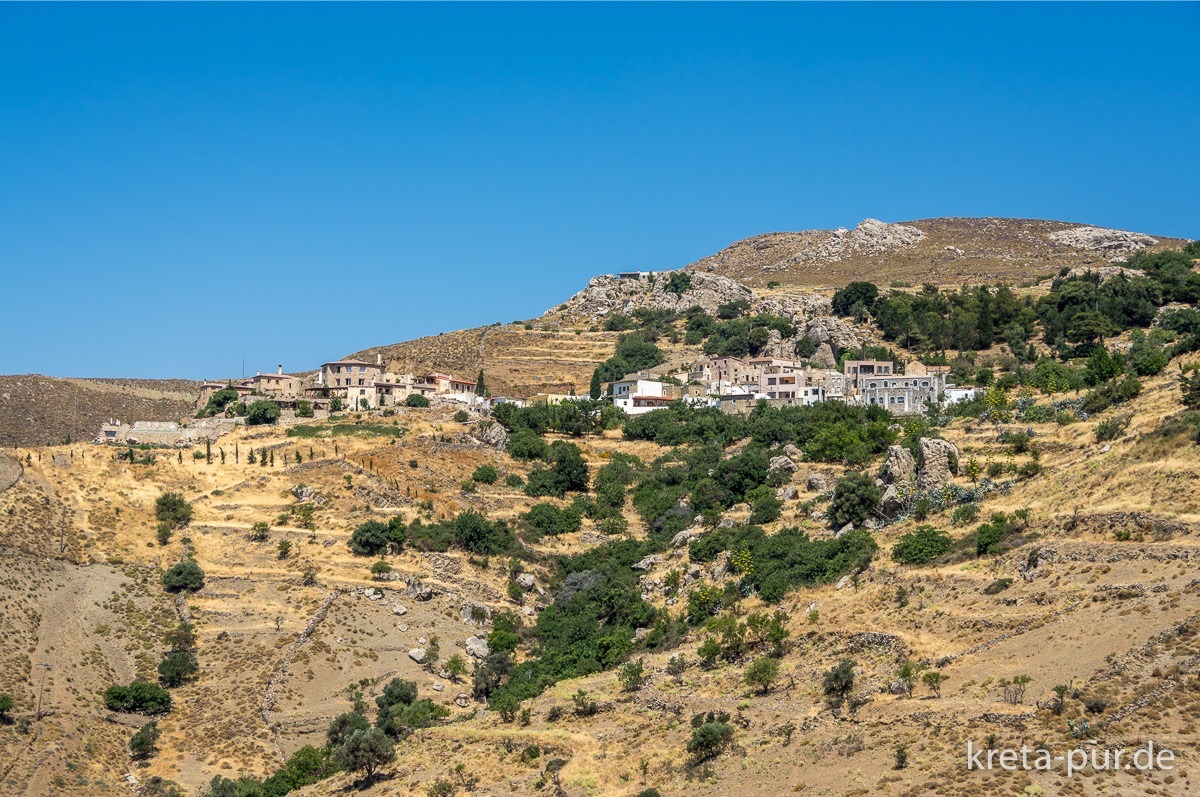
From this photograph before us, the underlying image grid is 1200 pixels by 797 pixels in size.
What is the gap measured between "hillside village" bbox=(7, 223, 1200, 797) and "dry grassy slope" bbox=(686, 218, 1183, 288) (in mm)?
42283

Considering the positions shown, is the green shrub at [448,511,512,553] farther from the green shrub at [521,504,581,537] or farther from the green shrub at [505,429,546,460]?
the green shrub at [505,429,546,460]

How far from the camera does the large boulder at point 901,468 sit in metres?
53.0

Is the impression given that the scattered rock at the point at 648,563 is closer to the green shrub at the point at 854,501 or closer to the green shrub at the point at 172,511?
the green shrub at the point at 854,501

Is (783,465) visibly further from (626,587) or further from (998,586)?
(998,586)

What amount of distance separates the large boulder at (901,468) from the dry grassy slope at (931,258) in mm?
72046

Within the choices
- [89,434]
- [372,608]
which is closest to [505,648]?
[372,608]

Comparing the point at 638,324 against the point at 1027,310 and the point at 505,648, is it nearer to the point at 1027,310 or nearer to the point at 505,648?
the point at 1027,310

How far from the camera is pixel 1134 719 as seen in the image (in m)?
29.2

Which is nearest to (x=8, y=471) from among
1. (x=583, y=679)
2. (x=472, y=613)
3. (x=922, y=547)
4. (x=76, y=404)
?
(x=472, y=613)

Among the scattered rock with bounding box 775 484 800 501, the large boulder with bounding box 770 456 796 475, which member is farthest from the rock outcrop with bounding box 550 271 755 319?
the scattered rock with bounding box 775 484 800 501

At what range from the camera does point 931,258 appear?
457 feet

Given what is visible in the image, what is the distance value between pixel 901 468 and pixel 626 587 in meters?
12.4

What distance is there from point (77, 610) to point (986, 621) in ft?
115

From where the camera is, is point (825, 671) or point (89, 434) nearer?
point (825, 671)
